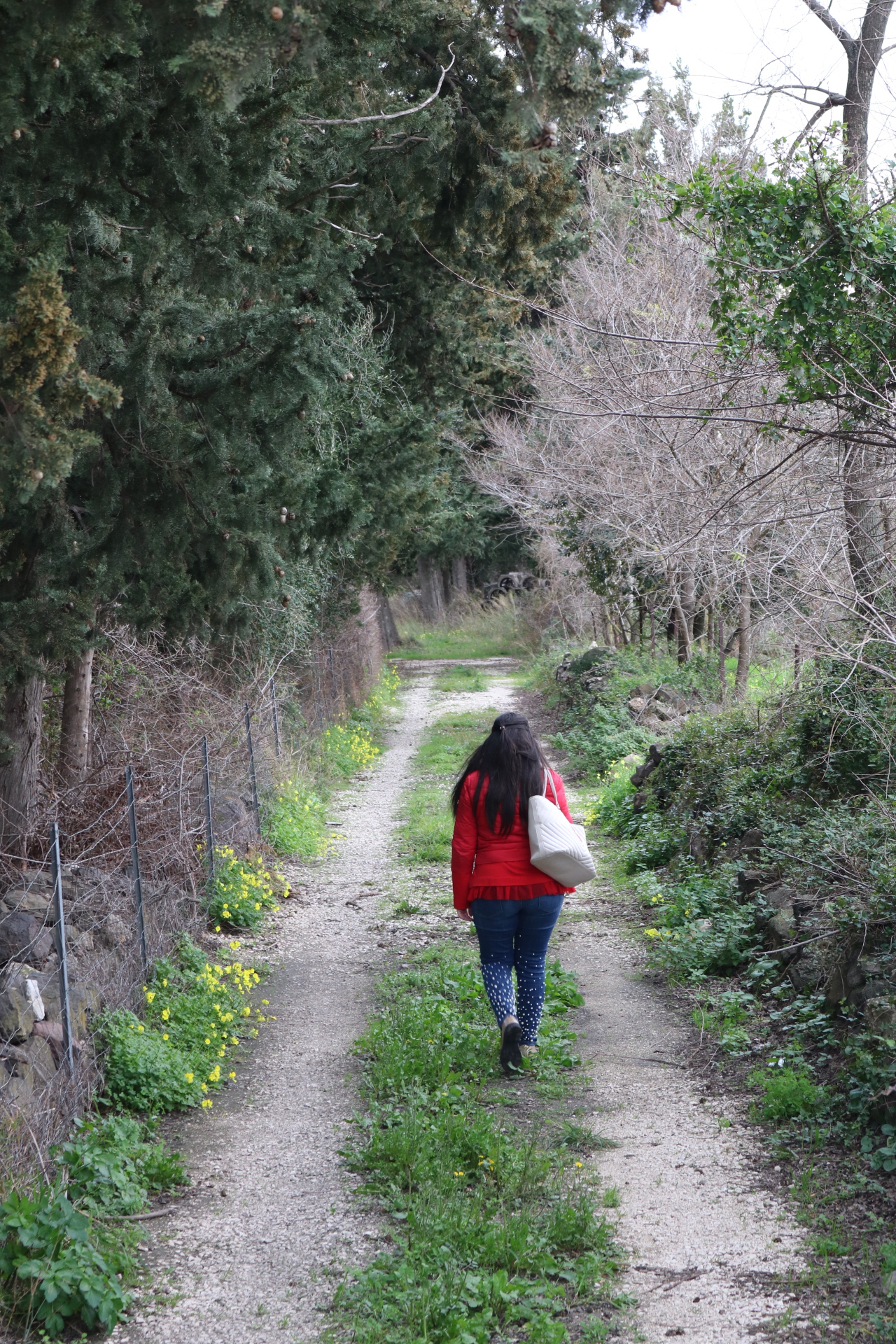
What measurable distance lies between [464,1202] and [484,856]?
5.63ft

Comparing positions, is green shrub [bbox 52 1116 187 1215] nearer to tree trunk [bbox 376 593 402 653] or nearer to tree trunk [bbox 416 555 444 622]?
tree trunk [bbox 376 593 402 653]

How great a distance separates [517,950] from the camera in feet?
18.7

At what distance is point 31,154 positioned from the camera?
535cm

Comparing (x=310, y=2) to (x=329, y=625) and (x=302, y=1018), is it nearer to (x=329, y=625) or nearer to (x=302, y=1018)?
(x=302, y=1018)

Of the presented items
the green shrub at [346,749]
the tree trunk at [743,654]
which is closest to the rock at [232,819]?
the green shrub at [346,749]

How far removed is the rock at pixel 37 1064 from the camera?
4.52m

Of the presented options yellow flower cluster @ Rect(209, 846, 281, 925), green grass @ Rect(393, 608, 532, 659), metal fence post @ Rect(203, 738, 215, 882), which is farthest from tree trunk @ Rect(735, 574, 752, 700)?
green grass @ Rect(393, 608, 532, 659)

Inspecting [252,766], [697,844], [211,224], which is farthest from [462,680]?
[211,224]

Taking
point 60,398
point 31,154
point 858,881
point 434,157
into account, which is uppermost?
point 434,157

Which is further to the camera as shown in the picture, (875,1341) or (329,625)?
(329,625)

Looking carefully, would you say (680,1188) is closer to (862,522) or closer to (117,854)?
(117,854)

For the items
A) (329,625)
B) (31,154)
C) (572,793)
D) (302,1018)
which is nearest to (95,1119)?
(302,1018)

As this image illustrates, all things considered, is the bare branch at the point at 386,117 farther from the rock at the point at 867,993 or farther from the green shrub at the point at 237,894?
the green shrub at the point at 237,894

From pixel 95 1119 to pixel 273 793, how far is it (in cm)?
680
